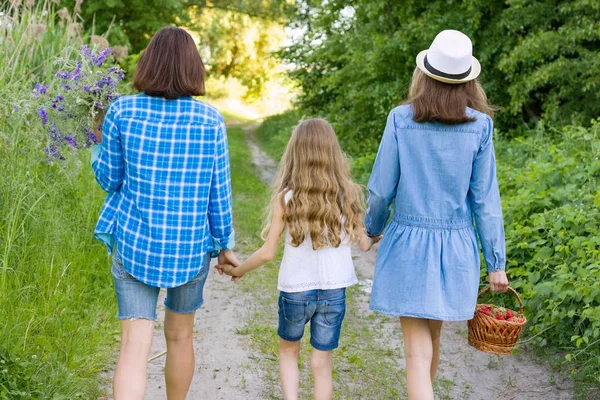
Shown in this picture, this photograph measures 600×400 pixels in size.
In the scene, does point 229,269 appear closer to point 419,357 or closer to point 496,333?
point 419,357

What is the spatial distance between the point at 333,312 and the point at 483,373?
5.68 ft

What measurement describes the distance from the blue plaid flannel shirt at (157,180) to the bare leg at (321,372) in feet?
2.83

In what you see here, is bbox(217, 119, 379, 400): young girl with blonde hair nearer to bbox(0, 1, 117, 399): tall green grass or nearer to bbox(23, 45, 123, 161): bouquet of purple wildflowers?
bbox(23, 45, 123, 161): bouquet of purple wildflowers

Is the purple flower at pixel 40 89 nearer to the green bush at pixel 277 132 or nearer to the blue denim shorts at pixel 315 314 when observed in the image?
the blue denim shorts at pixel 315 314

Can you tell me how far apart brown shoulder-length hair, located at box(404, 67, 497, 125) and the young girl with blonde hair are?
0.50m

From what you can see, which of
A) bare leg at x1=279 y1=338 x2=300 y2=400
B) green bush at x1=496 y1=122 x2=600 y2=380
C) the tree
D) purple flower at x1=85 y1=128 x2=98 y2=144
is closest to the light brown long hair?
bare leg at x1=279 y1=338 x2=300 y2=400

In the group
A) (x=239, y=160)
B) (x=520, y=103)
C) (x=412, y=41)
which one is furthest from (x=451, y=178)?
(x=239, y=160)

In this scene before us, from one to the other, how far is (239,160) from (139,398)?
49.1 feet

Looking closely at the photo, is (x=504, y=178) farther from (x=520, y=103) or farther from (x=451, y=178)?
(x=451, y=178)

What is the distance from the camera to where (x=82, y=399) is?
13.2ft

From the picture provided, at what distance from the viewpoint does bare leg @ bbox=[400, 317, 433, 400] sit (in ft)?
11.3

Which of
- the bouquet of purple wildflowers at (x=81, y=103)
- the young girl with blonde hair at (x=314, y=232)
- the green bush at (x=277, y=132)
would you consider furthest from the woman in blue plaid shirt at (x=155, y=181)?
the green bush at (x=277, y=132)

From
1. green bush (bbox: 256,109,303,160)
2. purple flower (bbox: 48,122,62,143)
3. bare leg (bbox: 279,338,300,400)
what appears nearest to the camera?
bare leg (bbox: 279,338,300,400)

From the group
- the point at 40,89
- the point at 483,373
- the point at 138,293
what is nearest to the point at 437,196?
the point at 138,293
